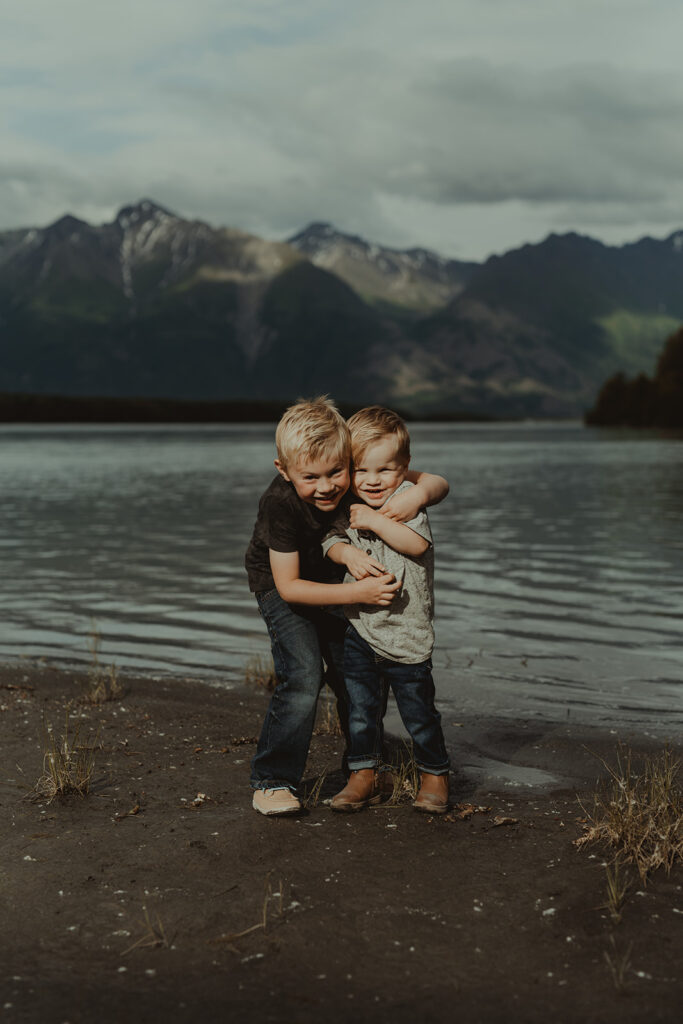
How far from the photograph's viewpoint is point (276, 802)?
6.14 metres

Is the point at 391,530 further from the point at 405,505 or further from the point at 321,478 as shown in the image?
the point at 321,478

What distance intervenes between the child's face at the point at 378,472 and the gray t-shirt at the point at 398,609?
136 millimetres

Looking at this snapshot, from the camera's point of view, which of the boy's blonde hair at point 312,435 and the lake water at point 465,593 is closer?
the boy's blonde hair at point 312,435

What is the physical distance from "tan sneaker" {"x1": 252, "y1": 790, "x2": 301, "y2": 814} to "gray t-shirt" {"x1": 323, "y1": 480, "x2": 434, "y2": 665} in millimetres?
1034

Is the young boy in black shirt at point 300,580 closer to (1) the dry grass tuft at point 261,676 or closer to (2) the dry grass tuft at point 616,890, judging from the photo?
(2) the dry grass tuft at point 616,890

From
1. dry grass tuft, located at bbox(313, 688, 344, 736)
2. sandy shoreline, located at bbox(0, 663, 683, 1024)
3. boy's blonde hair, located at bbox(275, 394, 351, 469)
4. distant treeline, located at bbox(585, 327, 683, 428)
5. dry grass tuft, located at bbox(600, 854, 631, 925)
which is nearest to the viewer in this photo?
sandy shoreline, located at bbox(0, 663, 683, 1024)

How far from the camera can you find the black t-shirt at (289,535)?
6055 millimetres

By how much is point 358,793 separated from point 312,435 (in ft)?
7.40

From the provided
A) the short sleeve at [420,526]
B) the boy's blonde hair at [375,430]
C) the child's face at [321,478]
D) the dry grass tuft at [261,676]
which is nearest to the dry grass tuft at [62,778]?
the child's face at [321,478]

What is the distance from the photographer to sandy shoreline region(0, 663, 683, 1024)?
4.05 metres

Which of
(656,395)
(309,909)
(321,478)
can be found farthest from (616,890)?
(656,395)

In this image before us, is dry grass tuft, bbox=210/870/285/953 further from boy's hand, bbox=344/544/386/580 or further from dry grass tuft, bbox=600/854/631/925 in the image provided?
boy's hand, bbox=344/544/386/580

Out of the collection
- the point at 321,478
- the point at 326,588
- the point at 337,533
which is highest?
the point at 321,478

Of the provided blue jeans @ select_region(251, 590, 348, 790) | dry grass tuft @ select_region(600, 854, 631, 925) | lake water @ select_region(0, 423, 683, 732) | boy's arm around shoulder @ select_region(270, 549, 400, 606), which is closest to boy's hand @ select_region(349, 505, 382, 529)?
boy's arm around shoulder @ select_region(270, 549, 400, 606)
